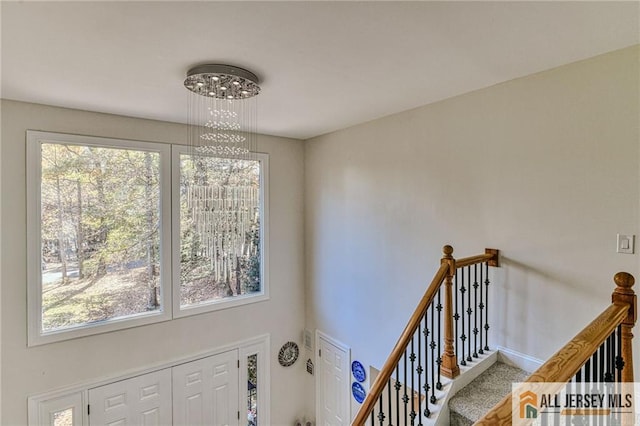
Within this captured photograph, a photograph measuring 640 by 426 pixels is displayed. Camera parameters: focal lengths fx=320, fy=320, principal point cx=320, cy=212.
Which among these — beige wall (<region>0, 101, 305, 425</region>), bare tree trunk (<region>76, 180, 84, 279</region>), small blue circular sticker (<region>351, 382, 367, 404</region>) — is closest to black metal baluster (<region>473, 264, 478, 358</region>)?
small blue circular sticker (<region>351, 382, 367, 404</region>)

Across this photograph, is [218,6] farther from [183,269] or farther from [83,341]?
[83,341]

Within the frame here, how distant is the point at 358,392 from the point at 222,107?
3.64m

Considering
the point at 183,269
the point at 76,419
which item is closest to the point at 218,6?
the point at 183,269

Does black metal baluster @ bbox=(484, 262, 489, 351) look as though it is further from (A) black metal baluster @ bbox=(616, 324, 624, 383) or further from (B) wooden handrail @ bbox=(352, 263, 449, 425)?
(A) black metal baluster @ bbox=(616, 324, 624, 383)

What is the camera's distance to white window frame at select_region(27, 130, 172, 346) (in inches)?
117

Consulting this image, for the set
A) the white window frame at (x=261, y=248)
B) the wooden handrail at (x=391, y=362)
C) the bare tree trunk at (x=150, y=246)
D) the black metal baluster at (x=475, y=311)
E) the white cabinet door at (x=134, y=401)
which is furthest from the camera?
the white window frame at (x=261, y=248)

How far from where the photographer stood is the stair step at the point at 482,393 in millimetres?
2107

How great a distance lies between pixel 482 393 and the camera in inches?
89.0

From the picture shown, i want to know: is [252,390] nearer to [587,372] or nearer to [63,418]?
[63,418]

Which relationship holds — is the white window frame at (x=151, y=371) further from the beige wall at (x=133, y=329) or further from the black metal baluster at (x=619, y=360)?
the black metal baluster at (x=619, y=360)

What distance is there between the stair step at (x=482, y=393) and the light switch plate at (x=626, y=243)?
3.67 ft

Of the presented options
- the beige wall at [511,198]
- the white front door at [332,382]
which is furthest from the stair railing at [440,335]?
the white front door at [332,382]

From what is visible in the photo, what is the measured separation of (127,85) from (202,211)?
1.19 meters

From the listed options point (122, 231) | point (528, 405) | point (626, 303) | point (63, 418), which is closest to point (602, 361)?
Result: point (626, 303)
